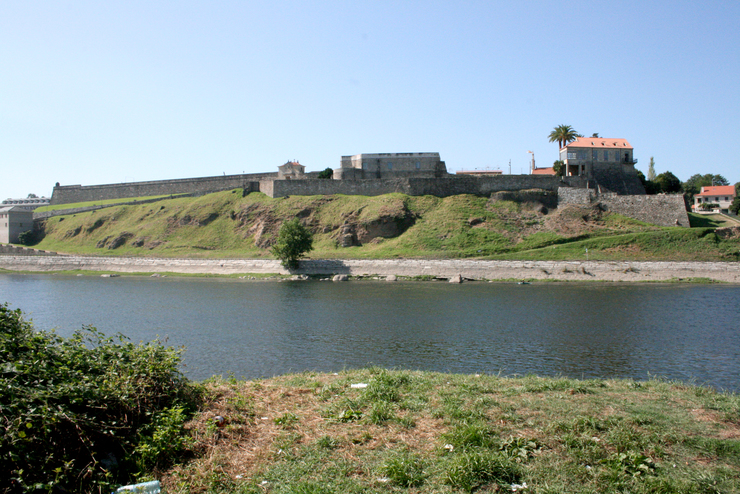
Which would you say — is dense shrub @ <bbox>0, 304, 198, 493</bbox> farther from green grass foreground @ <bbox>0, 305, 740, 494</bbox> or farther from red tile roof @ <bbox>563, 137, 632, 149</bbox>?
red tile roof @ <bbox>563, 137, 632, 149</bbox>

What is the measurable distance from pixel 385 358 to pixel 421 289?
74.1ft

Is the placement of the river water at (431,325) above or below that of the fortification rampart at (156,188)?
below

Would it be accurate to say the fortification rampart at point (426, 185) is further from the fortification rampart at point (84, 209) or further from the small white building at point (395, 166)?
the fortification rampart at point (84, 209)

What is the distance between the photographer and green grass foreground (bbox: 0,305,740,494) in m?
4.79

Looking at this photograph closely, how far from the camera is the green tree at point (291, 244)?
161 feet

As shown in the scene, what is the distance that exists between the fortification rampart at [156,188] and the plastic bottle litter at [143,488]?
2610 inches

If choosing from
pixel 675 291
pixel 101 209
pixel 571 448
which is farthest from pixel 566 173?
pixel 101 209

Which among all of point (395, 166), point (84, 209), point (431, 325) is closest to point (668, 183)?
point (395, 166)

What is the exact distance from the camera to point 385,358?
16.0 m

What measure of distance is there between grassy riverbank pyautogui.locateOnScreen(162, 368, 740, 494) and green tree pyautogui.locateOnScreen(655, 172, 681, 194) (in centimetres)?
6786

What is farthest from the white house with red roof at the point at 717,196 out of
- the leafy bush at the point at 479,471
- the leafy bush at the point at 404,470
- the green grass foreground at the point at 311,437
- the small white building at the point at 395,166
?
the leafy bush at the point at 404,470

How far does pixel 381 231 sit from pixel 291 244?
11822mm

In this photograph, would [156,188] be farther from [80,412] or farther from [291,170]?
[80,412]

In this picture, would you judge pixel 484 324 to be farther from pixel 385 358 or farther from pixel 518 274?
pixel 518 274
